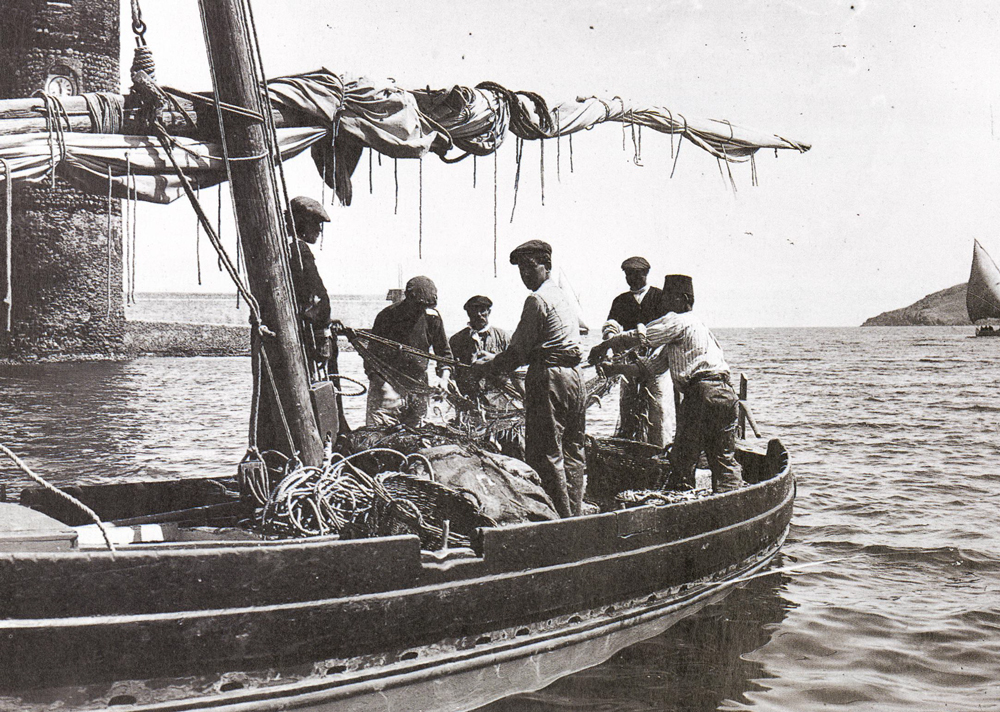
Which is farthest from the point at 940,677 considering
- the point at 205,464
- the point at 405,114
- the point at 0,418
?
the point at 0,418

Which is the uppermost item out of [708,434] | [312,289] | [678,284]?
[678,284]

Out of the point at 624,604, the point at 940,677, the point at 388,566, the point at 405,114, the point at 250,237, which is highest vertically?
the point at 405,114

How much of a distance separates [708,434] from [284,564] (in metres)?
4.10

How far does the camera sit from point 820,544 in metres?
9.61

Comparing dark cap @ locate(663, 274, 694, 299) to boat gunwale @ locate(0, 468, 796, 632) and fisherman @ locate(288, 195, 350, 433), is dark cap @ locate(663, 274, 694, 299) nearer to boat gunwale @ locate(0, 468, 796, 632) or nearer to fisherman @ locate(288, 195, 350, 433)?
boat gunwale @ locate(0, 468, 796, 632)

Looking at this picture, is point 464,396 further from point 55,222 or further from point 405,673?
point 55,222

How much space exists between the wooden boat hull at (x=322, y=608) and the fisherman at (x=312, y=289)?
2.09m

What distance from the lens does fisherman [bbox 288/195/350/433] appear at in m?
6.29

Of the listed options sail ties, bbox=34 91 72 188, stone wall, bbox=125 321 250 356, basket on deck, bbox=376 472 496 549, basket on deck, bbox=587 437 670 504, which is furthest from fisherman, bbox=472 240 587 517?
stone wall, bbox=125 321 250 356

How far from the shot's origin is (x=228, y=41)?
5.15 m

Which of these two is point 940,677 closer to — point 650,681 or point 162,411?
point 650,681

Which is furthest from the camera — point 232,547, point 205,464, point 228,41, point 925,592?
point 205,464

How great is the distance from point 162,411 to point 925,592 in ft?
64.2

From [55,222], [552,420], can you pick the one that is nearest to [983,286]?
[55,222]
